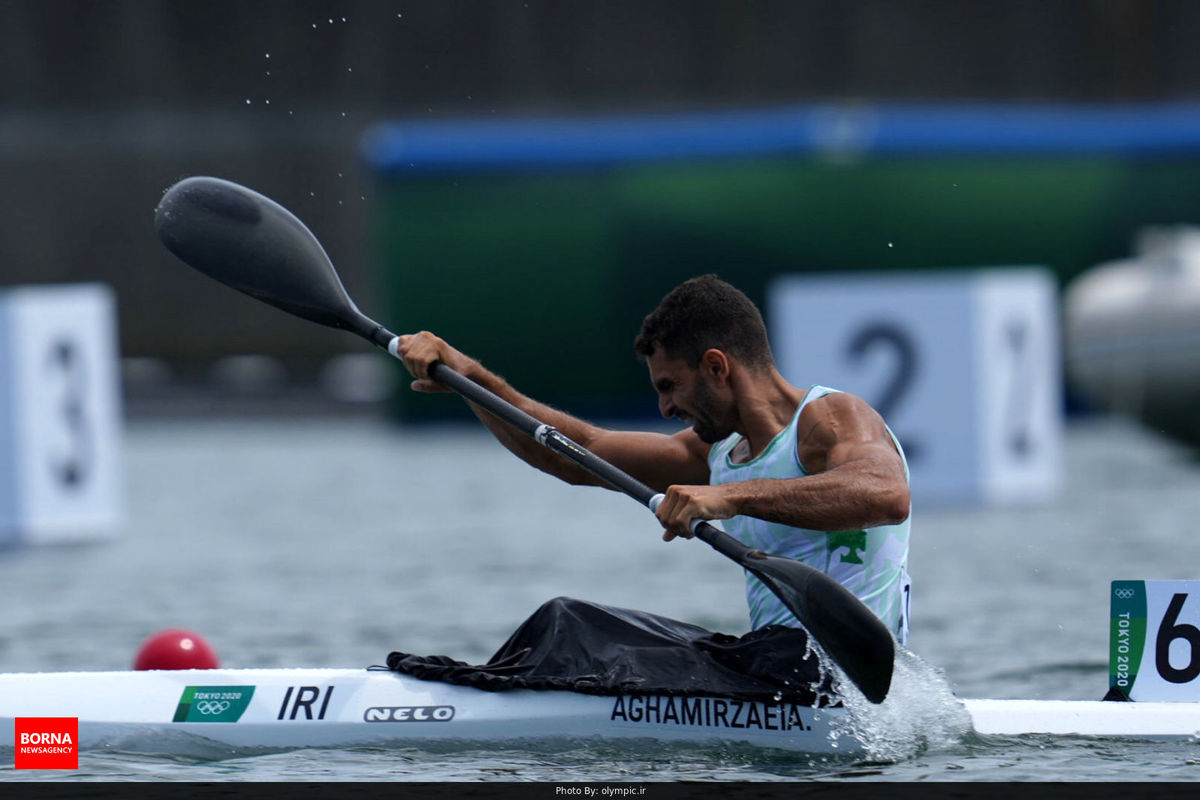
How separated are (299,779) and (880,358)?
674 centimetres

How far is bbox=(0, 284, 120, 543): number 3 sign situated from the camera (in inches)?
420

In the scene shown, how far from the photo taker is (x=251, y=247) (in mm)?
5938

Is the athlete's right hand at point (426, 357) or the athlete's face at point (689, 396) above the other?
the athlete's right hand at point (426, 357)

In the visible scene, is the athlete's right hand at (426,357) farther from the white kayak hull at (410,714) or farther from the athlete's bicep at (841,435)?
the athlete's bicep at (841,435)

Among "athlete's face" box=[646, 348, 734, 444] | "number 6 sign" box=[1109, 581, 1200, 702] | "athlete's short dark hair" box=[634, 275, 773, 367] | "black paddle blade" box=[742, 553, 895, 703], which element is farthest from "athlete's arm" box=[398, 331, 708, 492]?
"number 6 sign" box=[1109, 581, 1200, 702]

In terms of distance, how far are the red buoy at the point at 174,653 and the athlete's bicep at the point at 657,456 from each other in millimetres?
1502

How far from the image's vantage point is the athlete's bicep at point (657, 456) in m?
5.60

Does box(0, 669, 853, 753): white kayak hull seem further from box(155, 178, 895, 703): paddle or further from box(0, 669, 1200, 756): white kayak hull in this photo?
box(155, 178, 895, 703): paddle

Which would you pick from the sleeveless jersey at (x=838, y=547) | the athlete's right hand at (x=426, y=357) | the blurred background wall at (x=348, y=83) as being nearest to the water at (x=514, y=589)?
the sleeveless jersey at (x=838, y=547)

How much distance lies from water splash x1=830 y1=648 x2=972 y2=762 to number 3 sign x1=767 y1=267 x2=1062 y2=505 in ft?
19.1
